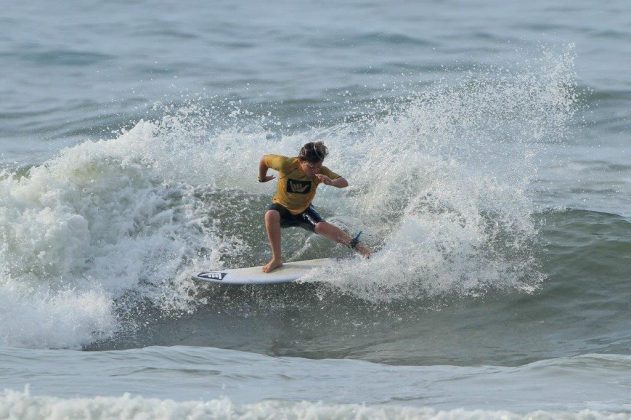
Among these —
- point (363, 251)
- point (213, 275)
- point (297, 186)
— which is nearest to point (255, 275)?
point (213, 275)

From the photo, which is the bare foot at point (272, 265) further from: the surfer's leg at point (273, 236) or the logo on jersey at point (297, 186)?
the logo on jersey at point (297, 186)

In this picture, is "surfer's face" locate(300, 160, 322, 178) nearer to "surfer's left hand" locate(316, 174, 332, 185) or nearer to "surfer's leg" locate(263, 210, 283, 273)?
"surfer's left hand" locate(316, 174, 332, 185)

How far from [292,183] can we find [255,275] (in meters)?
0.99

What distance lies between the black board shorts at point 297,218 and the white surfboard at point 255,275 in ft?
1.40

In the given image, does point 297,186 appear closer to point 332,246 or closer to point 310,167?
point 310,167

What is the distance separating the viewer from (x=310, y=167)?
990 centimetres

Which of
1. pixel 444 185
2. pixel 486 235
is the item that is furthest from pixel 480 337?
pixel 444 185

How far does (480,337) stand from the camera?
913 cm

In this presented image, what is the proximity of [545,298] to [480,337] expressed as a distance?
111 centimetres

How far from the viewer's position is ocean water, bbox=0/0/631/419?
6.74m

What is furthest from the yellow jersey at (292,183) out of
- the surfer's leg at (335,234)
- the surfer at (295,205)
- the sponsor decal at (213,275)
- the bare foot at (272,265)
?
the sponsor decal at (213,275)

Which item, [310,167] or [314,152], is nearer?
[314,152]

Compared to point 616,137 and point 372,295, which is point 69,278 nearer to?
point 372,295

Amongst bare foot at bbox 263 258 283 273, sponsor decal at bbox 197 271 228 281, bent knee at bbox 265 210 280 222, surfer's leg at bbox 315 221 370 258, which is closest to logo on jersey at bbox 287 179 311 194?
bent knee at bbox 265 210 280 222
